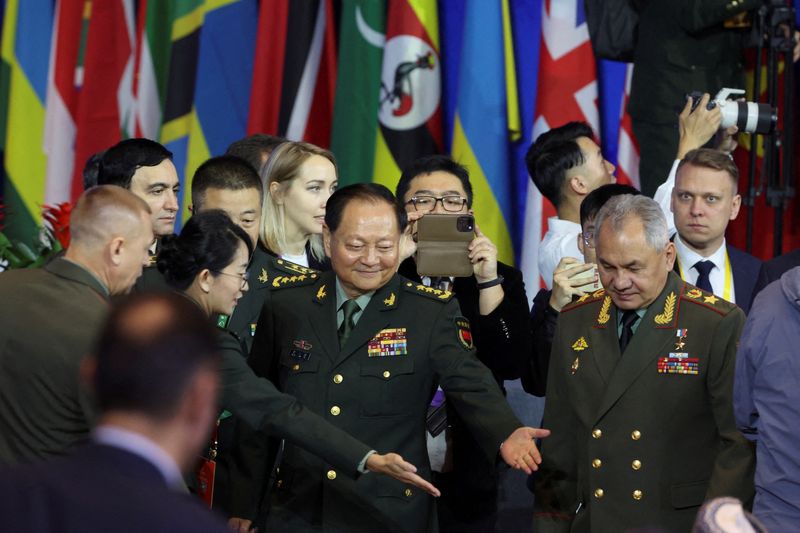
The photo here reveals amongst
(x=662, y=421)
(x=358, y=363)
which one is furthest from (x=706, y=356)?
(x=358, y=363)

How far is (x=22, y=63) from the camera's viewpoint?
26.0 ft

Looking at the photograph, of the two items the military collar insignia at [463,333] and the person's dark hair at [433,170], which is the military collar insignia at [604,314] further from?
the person's dark hair at [433,170]

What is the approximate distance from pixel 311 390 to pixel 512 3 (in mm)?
3706

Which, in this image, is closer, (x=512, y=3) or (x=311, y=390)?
(x=311, y=390)

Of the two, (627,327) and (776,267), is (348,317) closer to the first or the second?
(627,327)

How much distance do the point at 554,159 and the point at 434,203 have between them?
75 centimetres

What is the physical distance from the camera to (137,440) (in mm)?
2068

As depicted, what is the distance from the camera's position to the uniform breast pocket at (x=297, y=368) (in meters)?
4.21

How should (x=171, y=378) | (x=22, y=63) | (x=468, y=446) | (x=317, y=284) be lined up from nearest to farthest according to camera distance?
(x=171, y=378), (x=317, y=284), (x=468, y=446), (x=22, y=63)

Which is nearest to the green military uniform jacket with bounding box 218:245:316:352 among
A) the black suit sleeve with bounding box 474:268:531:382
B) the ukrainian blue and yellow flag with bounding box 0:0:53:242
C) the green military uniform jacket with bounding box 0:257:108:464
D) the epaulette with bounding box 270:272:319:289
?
the epaulette with bounding box 270:272:319:289

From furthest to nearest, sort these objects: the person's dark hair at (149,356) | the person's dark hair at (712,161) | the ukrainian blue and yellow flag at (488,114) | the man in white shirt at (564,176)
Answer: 1. the ukrainian blue and yellow flag at (488,114)
2. the man in white shirt at (564,176)
3. the person's dark hair at (712,161)
4. the person's dark hair at (149,356)

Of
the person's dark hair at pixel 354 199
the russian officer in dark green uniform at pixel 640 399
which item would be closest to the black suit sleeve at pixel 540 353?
the russian officer in dark green uniform at pixel 640 399

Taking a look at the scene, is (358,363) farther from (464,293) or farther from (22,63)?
(22,63)

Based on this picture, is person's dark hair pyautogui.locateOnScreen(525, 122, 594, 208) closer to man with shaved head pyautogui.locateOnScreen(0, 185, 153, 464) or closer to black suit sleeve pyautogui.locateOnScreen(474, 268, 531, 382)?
black suit sleeve pyautogui.locateOnScreen(474, 268, 531, 382)
